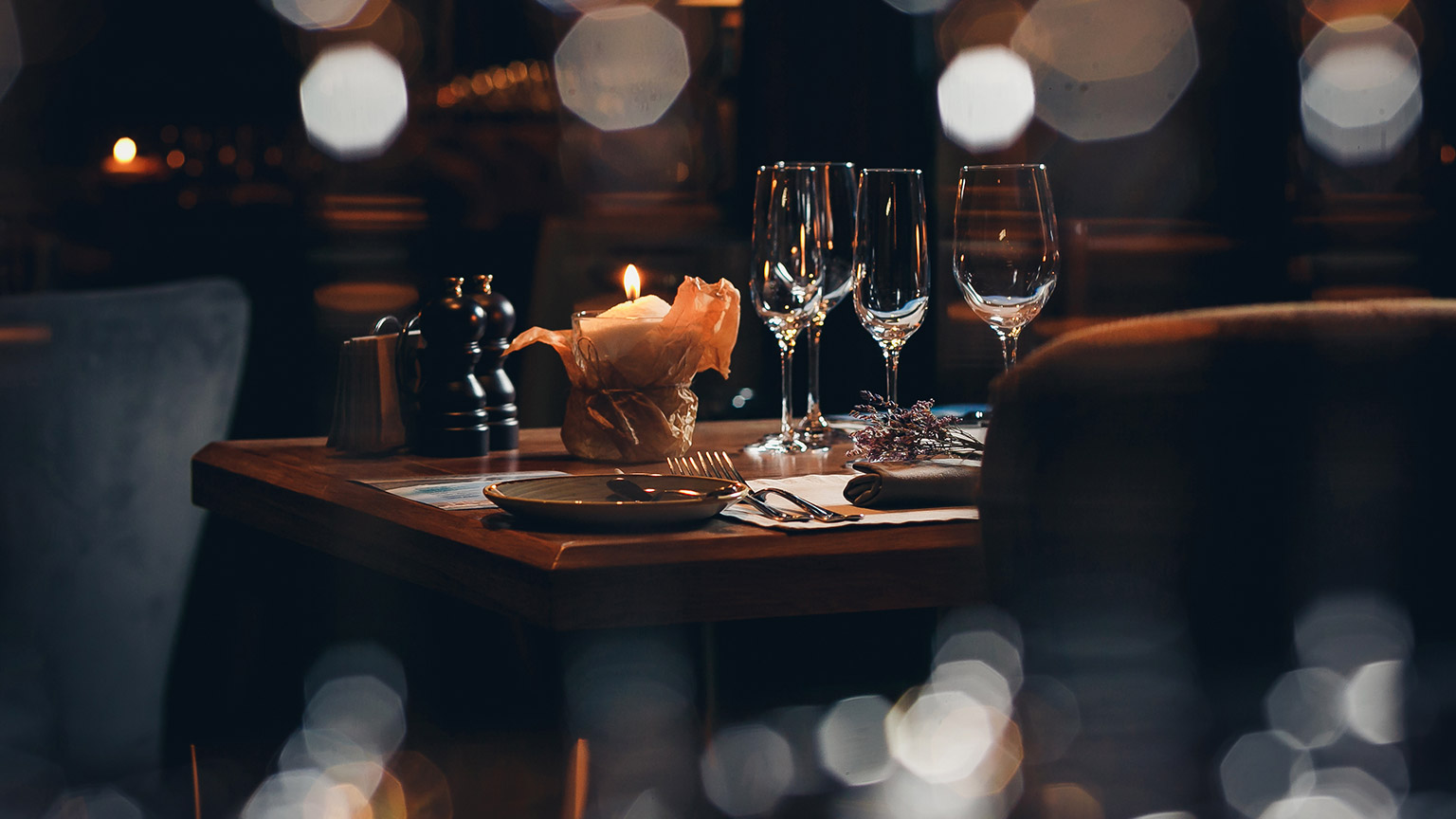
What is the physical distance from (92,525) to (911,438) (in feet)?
3.40

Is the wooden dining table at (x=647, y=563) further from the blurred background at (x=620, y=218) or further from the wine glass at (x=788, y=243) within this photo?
the wine glass at (x=788, y=243)

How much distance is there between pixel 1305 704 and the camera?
1.94 feet

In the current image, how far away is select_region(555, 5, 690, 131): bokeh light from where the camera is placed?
4.36 metres

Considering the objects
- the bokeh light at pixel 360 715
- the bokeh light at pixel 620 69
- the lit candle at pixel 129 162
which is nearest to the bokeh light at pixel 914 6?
the bokeh light at pixel 620 69

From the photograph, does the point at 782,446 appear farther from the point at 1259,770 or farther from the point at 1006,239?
the point at 1259,770

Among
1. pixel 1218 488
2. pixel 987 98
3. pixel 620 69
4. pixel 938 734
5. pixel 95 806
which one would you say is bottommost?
pixel 95 806

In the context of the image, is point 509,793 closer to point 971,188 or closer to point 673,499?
point 673,499

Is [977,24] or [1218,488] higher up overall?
[977,24]

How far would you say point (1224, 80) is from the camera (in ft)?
14.8

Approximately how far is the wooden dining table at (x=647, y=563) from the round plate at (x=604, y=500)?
1cm

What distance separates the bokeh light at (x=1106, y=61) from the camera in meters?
4.62

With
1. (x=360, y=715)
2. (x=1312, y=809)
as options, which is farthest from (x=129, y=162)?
(x=1312, y=809)

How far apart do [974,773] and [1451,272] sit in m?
3.92

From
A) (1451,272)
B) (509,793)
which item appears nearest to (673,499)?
(509,793)
